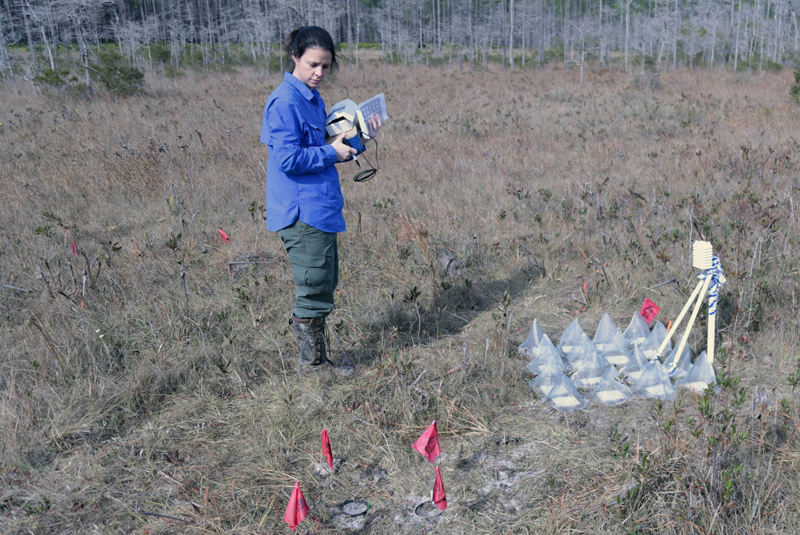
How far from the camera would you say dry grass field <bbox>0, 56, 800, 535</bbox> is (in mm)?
1826

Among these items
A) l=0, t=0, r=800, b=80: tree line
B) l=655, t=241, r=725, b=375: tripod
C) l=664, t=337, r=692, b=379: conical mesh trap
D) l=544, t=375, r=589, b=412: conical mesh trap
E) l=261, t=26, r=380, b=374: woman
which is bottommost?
l=544, t=375, r=589, b=412: conical mesh trap

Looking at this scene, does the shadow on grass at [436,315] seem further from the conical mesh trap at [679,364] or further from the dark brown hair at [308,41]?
the dark brown hair at [308,41]

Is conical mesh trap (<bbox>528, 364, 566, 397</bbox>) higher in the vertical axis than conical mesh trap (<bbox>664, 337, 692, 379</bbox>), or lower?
lower

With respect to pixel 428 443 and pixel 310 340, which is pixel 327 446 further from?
pixel 310 340

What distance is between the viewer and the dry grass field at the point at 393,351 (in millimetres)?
1826

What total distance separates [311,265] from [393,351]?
2.30ft

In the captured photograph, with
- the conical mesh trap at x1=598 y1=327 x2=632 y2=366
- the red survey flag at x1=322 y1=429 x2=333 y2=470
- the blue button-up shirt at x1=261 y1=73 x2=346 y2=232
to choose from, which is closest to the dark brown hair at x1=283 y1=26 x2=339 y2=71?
the blue button-up shirt at x1=261 y1=73 x2=346 y2=232

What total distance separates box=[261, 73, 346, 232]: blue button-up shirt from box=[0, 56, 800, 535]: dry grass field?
0.84m

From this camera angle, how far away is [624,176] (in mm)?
5848

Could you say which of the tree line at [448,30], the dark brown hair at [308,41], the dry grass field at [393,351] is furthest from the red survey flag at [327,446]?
the tree line at [448,30]

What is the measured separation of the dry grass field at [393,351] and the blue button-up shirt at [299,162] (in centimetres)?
84

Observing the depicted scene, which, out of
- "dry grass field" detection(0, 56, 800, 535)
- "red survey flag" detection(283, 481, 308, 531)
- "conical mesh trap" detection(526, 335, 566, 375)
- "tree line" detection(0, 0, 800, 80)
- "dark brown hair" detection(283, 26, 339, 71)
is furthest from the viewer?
"tree line" detection(0, 0, 800, 80)

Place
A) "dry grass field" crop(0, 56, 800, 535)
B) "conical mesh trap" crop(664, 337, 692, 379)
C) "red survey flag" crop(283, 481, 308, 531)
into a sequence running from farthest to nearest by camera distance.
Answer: "conical mesh trap" crop(664, 337, 692, 379) < "dry grass field" crop(0, 56, 800, 535) < "red survey flag" crop(283, 481, 308, 531)

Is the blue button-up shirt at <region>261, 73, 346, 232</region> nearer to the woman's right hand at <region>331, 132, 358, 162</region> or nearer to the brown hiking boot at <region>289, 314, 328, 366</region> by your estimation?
the woman's right hand at <region>331, 132, 358, 162</region>
